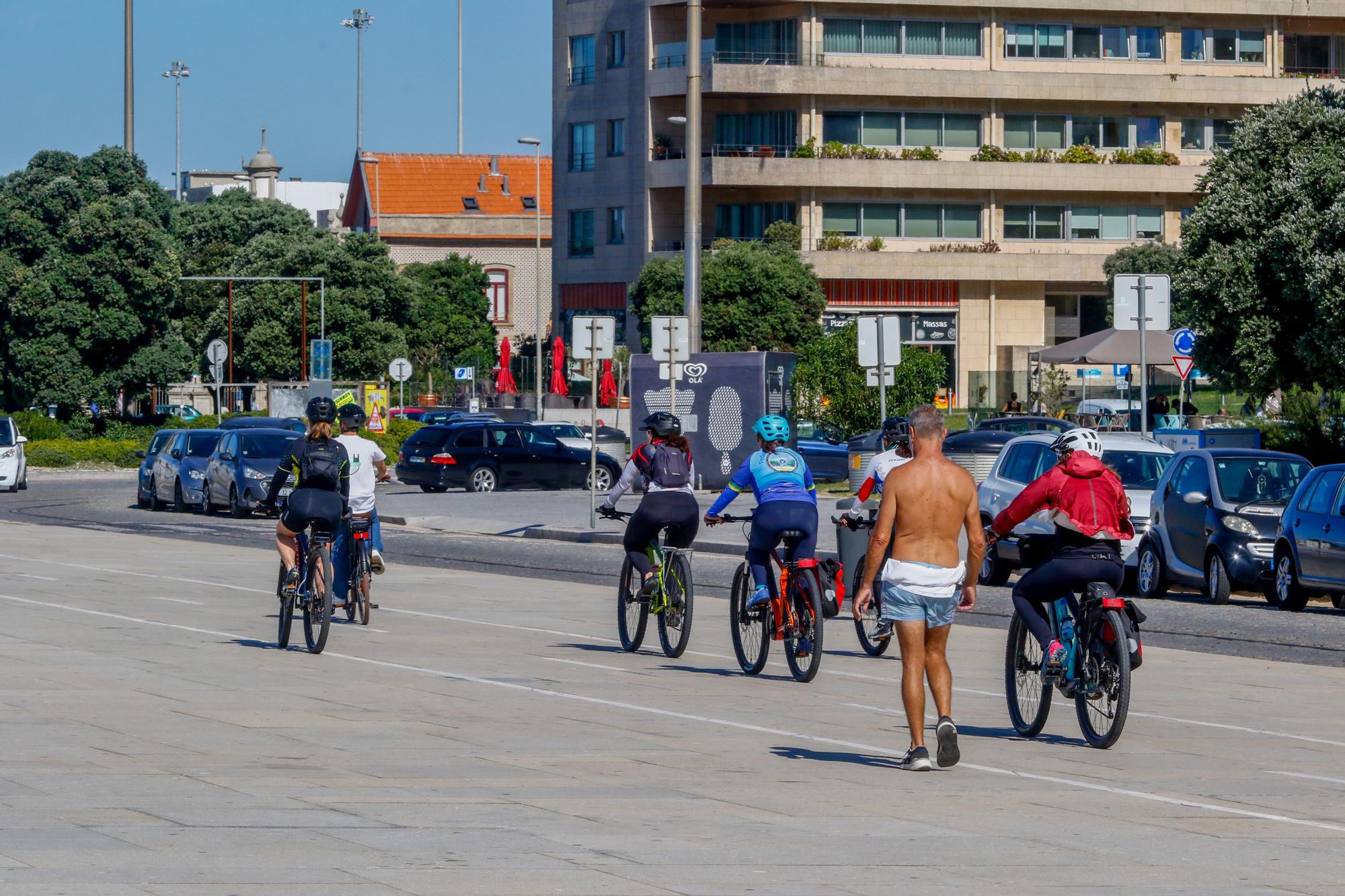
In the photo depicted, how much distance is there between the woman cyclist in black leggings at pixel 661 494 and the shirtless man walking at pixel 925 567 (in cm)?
477

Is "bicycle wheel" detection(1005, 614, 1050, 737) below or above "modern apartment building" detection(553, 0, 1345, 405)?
below

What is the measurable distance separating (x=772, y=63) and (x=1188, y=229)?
35870mm

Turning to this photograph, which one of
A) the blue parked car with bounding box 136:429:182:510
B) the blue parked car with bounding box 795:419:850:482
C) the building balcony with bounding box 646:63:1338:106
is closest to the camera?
the blue parked car with bounding box 136:429:182:510

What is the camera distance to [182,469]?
39250 mm

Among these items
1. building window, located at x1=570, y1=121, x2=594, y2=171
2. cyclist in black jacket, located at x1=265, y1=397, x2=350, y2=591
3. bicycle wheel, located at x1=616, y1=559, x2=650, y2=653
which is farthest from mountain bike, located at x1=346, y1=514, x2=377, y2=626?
building window, located at x1=570, y1=121, x2=594, y2=171

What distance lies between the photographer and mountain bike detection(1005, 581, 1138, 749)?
10.7 metres

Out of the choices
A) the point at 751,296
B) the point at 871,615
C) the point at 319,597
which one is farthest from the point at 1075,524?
the point at 751,296

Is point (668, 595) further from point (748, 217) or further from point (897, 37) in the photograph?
point (897, 37)

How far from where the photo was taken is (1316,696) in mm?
13734

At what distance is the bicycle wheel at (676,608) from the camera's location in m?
14.9

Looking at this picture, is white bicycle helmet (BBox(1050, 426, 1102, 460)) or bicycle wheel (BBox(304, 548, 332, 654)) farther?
bicycle wheel (BBox(304, 548, 332, 654))

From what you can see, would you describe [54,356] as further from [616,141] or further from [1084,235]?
[1084,235]

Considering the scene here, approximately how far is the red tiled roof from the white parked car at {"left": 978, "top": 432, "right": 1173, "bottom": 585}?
93970 mm

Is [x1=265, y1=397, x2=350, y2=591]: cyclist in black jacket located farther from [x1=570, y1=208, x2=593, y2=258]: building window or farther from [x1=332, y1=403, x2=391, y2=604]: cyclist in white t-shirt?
[x1=570, y1=208, x2=593, y2=258]: building window
